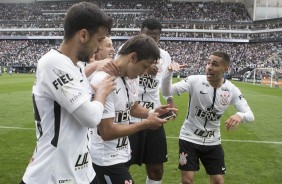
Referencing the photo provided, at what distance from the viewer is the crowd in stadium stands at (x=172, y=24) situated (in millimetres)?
66438

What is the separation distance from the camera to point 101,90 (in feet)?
9.38

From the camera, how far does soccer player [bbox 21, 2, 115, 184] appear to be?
253 cm

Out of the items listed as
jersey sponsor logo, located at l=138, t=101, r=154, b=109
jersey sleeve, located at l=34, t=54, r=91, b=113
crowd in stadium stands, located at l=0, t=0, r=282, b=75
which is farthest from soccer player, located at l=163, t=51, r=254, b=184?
crowd in stadium stands, located at l=0, t=0, r=282, b=75

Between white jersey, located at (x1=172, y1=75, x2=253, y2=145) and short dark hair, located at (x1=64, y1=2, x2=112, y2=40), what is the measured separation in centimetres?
313

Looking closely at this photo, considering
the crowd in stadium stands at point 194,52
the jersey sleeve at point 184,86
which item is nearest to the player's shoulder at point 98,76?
the jersey sleeve at point 184,86

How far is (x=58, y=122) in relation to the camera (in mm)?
2645

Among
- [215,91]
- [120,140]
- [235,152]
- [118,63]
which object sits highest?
[118,63]

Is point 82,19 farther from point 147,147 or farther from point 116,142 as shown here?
point 147,147

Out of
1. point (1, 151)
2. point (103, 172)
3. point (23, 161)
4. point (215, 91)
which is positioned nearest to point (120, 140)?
point (103, 172)

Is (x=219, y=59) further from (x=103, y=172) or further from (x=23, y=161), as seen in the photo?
(x=23, y=161)

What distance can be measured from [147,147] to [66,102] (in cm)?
313

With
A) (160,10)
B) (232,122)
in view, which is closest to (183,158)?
(232,122)

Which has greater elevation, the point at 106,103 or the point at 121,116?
the point at 106,103

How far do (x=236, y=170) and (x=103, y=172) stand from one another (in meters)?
4.75
